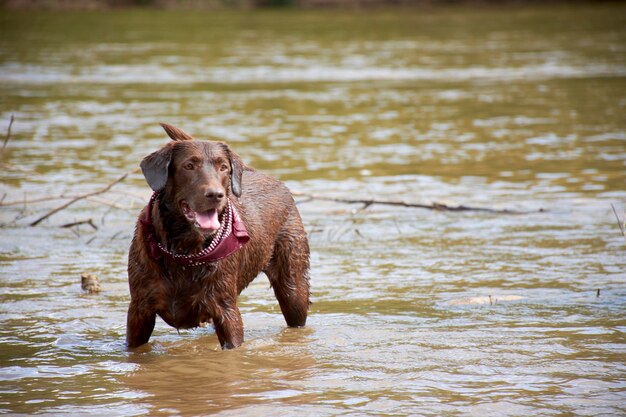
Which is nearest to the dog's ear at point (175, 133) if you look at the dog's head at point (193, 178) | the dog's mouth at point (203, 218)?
the dog's head at point (193, 178)

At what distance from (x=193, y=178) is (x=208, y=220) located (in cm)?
27

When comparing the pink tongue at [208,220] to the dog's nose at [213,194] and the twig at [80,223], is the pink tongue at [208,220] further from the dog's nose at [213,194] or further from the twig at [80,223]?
the twig at [80,223]

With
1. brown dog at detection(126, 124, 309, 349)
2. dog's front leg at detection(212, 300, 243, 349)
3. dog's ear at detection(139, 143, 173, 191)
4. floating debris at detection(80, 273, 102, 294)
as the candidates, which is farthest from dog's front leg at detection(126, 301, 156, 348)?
floating debris at detection(80, 273, 102, 294)

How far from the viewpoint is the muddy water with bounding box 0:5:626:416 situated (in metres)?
6.58

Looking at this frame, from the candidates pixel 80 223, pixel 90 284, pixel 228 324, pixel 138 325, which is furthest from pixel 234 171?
pixel 80 223

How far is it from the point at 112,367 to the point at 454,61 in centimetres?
2469

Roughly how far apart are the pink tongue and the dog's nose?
18 cm

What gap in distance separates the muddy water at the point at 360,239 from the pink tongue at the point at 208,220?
0.99m

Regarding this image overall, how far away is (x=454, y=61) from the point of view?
30531mm

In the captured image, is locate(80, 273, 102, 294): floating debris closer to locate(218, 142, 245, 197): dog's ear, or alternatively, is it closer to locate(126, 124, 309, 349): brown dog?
locate(126, 124, 309, 349): brown dog

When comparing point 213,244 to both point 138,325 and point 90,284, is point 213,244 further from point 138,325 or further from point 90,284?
point 90,284

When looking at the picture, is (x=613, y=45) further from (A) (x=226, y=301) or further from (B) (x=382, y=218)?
(A) (x=226, y=301)

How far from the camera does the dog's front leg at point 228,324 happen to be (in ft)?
22.5

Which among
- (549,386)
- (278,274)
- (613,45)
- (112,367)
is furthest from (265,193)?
(613,45)
